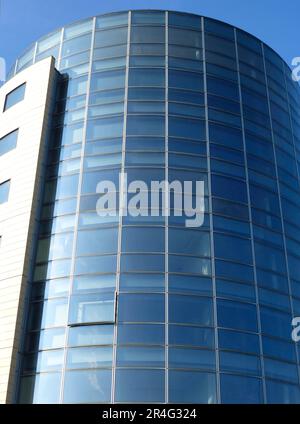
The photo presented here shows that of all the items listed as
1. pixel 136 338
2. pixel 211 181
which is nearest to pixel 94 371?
pixel 136 338

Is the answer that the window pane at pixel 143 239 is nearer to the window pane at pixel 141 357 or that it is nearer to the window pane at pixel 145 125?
the window pane at pixel 141 357

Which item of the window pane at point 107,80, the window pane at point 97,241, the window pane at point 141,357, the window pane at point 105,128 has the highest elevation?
the window pane at point 107,80

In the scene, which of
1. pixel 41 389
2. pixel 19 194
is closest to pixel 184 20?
pixel 19 194

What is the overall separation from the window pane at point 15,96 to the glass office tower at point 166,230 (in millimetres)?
2408

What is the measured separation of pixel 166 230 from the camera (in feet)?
81.2

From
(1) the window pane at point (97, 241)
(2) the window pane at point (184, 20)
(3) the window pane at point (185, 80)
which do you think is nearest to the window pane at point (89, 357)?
(1) the window pane at point (97, 241)

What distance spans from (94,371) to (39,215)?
8434 mm

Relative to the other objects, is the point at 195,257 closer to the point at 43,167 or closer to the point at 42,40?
the point at 43,167

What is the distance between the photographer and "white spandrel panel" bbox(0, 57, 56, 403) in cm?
2370

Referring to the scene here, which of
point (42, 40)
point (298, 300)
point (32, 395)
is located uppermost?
point (42, 40)

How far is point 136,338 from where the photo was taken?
881 inches

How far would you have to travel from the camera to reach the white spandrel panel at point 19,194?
23.7 meters

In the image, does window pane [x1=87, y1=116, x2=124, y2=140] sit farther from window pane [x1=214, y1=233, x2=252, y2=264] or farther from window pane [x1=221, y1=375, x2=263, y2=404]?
window pane [x1=221, y1=375, x2=263, y2=404]

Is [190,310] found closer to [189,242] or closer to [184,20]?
[189,242]
